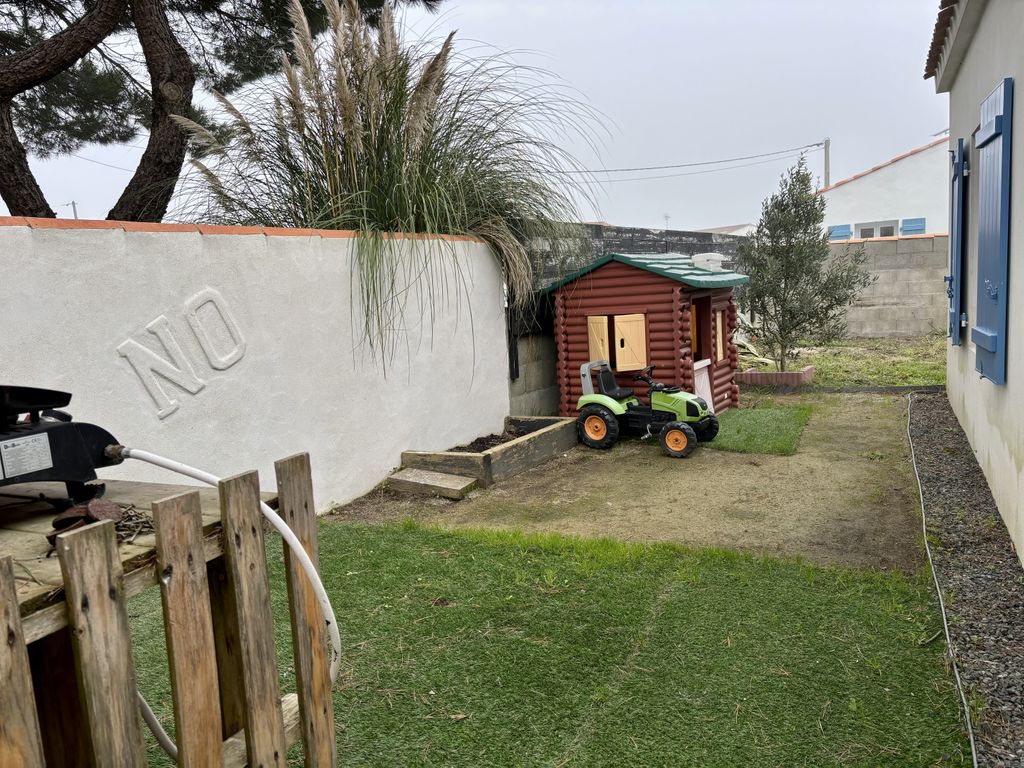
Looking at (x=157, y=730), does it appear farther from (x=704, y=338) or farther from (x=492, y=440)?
(x=704, y=338)

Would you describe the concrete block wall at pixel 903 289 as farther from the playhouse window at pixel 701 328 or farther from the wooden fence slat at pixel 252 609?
the wooden fence slat at pixel 252 609

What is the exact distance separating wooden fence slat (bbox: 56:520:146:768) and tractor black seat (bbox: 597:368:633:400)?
613 cm

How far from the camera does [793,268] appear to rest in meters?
10.4

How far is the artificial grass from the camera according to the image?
683 cm

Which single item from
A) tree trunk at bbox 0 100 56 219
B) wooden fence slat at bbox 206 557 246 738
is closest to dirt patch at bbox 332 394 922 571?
wooden fence slat at bbox 206 557 246 738

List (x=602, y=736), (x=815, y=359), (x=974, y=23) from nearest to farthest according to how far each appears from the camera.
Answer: (x=602, y=736) < (x=974, y=23) < (x=815, y=359)

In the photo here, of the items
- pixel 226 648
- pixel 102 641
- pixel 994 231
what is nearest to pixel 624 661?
pixel 226 648

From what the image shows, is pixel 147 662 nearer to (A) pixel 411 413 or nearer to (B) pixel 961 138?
(A) pixel 411 413

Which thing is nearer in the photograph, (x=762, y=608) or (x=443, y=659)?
(x=443, y=659)

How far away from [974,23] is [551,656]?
537 cm

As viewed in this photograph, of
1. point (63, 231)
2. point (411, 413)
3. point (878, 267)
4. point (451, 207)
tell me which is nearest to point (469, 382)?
point (411, 413)

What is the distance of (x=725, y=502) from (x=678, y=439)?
144 centimetres

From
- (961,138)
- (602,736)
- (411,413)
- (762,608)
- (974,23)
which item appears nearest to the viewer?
(602,736)

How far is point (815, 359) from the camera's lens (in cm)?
1265
